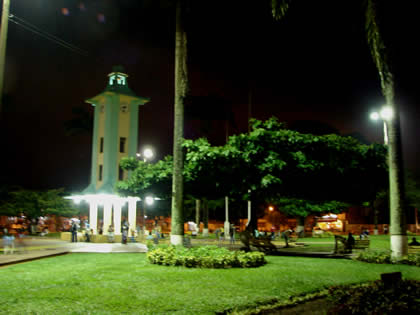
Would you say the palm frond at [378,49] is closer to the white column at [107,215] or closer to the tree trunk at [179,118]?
the tree trunk at [179,118]

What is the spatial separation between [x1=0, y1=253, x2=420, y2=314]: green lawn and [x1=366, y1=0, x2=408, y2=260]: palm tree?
6.15ft

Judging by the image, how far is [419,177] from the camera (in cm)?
5850

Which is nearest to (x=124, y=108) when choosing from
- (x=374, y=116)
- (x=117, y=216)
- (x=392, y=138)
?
(x=117, y=216)

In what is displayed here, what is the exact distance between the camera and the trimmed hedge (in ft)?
44.9

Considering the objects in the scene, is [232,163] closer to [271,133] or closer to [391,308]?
[271,133]

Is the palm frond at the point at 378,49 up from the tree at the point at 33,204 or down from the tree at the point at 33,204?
up

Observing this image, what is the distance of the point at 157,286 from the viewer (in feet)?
33.9

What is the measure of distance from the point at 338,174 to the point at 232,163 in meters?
5.07

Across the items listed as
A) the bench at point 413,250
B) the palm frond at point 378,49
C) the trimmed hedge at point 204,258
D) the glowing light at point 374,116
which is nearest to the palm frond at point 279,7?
the palm frond at point 378,49

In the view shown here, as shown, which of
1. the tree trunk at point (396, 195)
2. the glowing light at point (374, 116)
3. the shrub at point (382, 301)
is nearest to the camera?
the shrub at point (382, 301)

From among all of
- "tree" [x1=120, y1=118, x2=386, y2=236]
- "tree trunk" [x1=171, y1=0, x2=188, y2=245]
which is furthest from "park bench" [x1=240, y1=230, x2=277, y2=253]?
"tree trunk" [x1=171, y1=0, x2=188, y2=245]

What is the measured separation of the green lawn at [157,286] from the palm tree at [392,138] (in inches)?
73.8

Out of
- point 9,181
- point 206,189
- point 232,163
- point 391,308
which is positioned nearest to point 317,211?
point 206,189

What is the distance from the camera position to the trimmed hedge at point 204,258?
44.9ft
